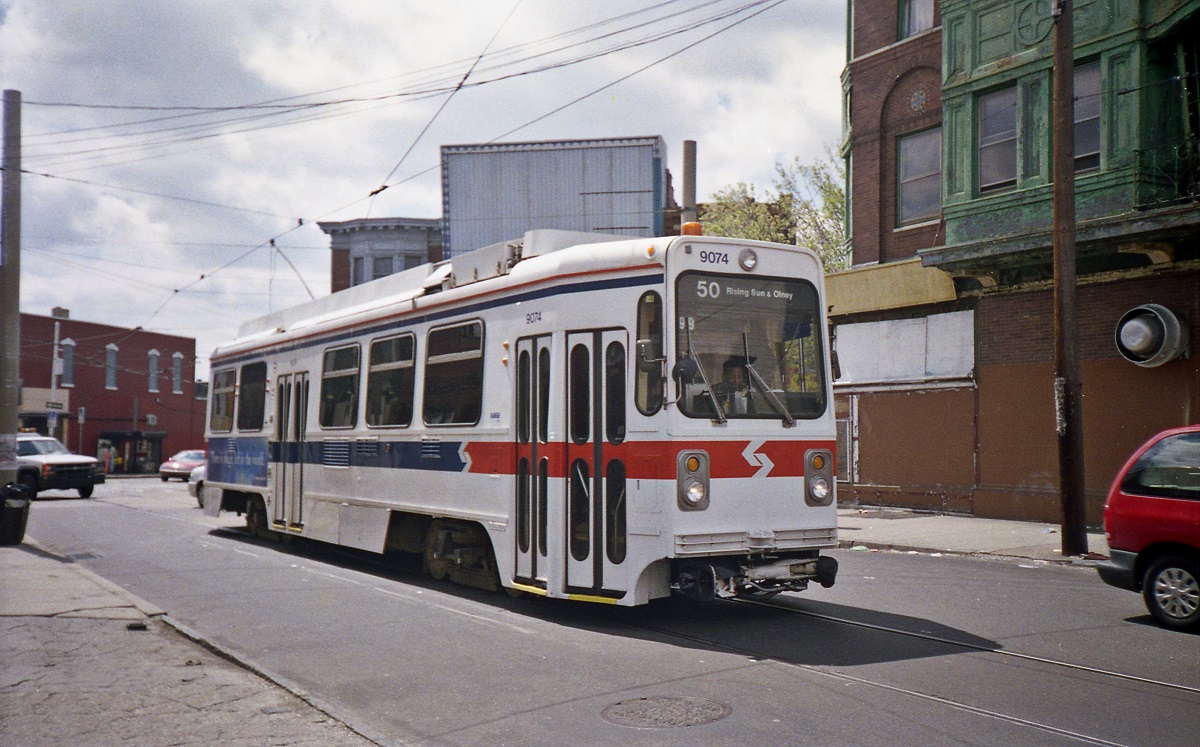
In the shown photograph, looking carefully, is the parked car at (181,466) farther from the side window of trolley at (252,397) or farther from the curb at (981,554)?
the curb at (981,554)

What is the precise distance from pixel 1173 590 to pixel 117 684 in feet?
27.4

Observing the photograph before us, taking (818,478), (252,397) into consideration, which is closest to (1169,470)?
(818,478)

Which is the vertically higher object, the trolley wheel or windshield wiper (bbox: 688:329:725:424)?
windshield wiper (bbox: 688:329:725:424)

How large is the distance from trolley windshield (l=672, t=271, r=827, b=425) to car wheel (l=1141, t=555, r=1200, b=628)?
3243 mm

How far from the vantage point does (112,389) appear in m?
58.3

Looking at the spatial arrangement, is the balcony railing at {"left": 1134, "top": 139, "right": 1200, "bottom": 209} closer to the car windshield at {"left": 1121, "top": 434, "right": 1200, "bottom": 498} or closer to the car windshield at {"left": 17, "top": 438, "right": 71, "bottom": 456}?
the car windshield at {"left": 1121, "top": 434, "right": 1200, "bottom": 498}

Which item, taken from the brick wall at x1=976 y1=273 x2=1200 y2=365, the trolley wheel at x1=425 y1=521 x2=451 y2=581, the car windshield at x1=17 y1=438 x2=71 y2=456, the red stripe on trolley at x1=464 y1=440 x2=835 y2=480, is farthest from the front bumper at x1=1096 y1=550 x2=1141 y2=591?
the car windshield at x1=17 y1=438 x2=71 y2=456

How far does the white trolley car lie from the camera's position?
845cm

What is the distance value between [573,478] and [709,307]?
1.90 m

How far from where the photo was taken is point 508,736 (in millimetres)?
5746

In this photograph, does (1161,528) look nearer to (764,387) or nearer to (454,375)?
(764,387)

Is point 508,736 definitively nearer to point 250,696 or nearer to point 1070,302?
point 250,696

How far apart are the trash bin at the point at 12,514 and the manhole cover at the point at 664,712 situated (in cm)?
1261

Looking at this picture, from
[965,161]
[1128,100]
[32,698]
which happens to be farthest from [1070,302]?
[32,698]
